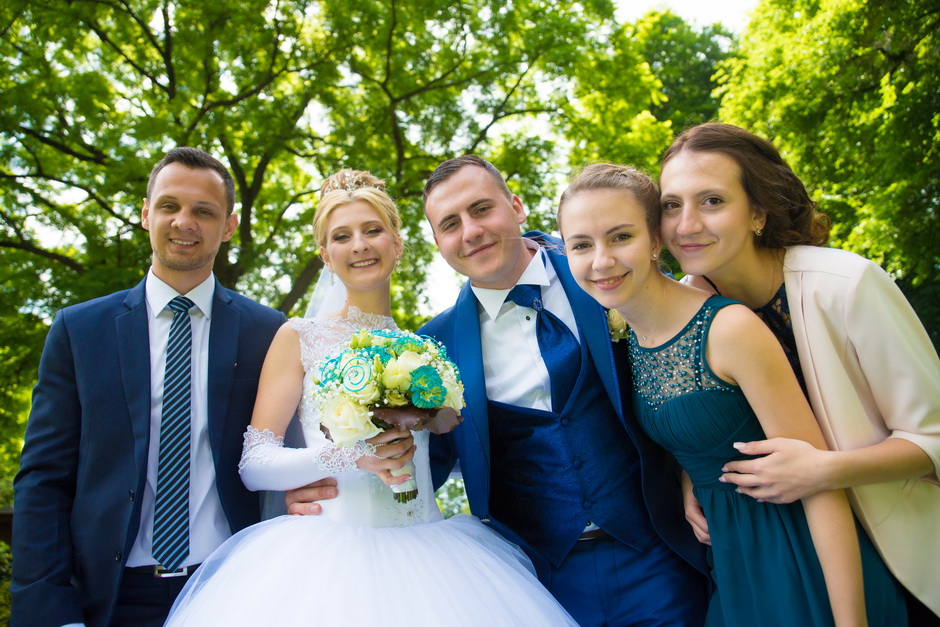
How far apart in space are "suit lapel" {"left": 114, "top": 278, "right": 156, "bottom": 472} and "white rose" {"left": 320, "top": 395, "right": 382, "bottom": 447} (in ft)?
3.13

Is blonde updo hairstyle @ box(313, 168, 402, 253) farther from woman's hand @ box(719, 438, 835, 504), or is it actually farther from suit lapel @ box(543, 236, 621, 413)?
woman's hand @ box(719, 438, 835, 504)

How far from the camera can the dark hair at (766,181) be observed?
8.98 ft

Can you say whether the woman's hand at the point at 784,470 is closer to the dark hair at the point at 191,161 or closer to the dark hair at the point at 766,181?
the dark hair at the point at 766,181

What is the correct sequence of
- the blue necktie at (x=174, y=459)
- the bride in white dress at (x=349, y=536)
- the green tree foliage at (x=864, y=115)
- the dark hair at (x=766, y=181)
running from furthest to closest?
the green tree foliage at (x=864, y=115)
the blue necktie at (x=174, y=459)
the dark hair at (x=766, y=181)
the bride in white dress at (x=349, y=536)

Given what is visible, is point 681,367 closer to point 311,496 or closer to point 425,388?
point 425,388

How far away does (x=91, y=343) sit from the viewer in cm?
315

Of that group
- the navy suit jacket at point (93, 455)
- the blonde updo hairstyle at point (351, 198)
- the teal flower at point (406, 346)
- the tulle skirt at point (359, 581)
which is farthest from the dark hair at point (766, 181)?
the navy suit jacket at point (93, 455)

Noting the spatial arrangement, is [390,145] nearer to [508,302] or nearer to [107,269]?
[107,269]

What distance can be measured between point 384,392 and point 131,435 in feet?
4.15

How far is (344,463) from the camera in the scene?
2936 millimetres

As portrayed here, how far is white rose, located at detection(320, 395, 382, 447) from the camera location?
2625 millimetres

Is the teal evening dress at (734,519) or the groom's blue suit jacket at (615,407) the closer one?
the teal evening dress at (734,519)

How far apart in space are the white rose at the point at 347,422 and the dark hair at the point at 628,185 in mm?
1237

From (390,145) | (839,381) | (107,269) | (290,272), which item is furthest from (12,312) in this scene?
(839,381)
